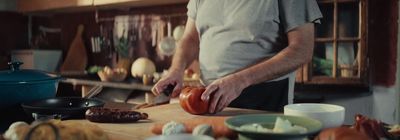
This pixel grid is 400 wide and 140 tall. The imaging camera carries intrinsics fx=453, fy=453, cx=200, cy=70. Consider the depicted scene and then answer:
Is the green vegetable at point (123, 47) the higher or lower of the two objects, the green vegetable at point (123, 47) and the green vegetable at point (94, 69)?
the higher

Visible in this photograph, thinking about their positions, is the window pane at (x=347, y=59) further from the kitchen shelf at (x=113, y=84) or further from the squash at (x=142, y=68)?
the squash at (x=142, y=68)

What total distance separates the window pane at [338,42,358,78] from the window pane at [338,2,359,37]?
56mm

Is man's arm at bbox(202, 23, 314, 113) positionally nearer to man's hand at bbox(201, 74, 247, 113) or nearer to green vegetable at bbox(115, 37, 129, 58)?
man's hand at bbox(201, 74, 247, 113)

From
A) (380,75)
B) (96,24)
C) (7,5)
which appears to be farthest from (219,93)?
(7,5)

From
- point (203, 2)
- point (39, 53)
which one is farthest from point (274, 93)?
point (39, 53)

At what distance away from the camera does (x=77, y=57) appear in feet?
12.1

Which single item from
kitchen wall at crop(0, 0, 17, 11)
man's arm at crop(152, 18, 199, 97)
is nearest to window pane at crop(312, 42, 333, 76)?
man's arm at crop(152, 18, 199, 97)

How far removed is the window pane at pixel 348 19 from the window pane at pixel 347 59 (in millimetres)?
56

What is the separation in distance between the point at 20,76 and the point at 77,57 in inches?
105

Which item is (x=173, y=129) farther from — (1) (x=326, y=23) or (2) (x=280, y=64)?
(1) (x=326, y=23)

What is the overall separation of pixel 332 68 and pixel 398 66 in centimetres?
31

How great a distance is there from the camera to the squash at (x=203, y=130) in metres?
0.80

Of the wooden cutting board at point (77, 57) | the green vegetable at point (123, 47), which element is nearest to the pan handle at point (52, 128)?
the green vegetable at point (123, 47)

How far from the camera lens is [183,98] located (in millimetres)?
1168
